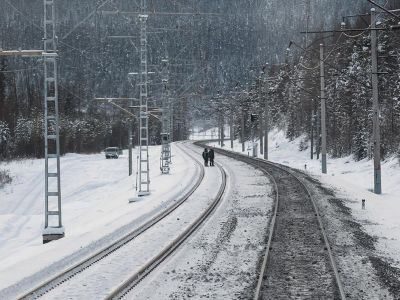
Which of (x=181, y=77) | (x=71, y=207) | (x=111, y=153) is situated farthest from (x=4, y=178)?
(x=111, y=153)

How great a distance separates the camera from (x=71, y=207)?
32.5 metres

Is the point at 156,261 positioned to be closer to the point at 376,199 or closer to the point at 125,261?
the point at 125,261

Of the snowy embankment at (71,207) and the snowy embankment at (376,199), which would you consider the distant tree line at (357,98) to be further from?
the snowy embankment at (71,207)

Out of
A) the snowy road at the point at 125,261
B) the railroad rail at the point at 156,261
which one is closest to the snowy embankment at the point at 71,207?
the snowy road at the point at 125,261

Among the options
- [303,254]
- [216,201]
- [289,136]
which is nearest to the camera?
[303,254]

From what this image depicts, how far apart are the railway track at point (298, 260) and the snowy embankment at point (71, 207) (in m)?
4.73

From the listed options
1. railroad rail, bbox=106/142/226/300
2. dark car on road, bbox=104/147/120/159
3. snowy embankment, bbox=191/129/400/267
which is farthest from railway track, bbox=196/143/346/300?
dark car on road, bbox=104/147/120/159

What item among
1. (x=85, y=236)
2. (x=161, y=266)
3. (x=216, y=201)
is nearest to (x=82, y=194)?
(x=216, y=201)

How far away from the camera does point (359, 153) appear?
4428 cm

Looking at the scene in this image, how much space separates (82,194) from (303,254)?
1252 inches

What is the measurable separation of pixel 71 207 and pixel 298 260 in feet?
76.3

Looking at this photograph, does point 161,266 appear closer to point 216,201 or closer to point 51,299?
point 51,299

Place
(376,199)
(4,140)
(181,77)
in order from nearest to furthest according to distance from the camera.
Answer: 1. (376,199)
2. (181,77)
3. (4,140)

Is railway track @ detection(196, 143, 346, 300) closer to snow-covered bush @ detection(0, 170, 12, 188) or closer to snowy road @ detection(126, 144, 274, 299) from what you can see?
snowy road @ detection(126, 144, 274, 299)
